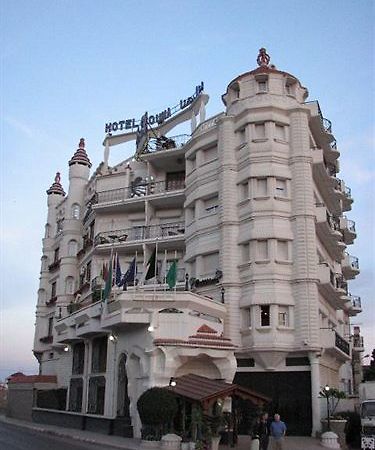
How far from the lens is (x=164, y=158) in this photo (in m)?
46.7

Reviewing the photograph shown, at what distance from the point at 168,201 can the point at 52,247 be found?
66.7 ft

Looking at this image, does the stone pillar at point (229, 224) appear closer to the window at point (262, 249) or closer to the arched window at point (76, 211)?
the window at point (262, 249)

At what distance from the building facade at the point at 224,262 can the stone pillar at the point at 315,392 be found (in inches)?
2.4

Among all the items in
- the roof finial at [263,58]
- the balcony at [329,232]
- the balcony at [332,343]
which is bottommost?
the balcony at [332,343]

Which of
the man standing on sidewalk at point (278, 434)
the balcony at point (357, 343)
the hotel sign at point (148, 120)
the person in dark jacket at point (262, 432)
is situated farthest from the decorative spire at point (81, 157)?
the man standing on sidewalk at point (278, 434)

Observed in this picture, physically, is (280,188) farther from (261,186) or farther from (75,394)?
(75,394)

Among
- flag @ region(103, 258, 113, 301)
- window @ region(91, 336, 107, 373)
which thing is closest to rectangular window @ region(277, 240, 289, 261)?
flag @ region(103, 258, 113, 301)

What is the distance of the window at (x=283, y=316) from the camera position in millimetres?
34219

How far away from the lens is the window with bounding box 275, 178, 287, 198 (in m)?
37.0

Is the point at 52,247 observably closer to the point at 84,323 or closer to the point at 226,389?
the point at 84,323

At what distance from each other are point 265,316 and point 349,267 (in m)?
21.8

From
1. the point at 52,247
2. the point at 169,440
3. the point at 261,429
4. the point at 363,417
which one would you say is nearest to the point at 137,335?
the point at 169,440

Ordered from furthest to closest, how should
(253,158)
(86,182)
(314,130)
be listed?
(86,182), (314,130), (253,158)

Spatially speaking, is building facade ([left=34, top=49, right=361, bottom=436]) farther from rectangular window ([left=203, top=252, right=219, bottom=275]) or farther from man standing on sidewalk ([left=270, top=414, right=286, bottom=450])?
man standing on sidewalk ([left=270, top=414, right=286, bottom=450])
